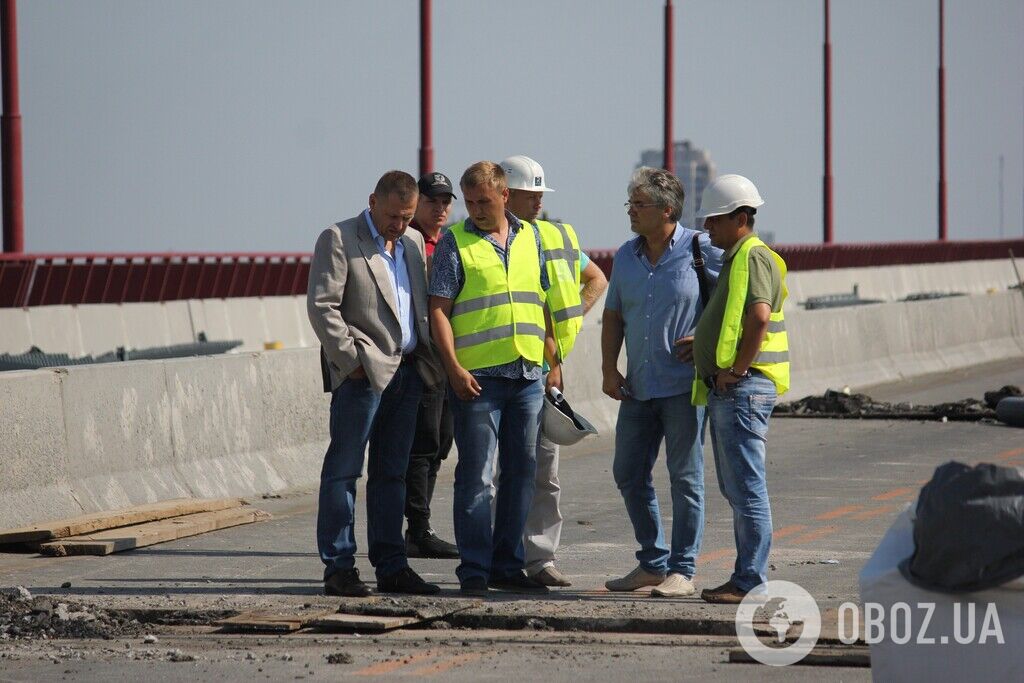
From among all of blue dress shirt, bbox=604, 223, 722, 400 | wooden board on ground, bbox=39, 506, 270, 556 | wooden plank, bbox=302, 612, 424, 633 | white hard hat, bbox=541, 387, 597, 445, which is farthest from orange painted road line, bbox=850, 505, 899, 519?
wooden plank, bbox=302, 612, 424, 633

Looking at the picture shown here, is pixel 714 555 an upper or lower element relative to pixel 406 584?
lower

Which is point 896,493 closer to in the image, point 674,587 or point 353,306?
point 674,587

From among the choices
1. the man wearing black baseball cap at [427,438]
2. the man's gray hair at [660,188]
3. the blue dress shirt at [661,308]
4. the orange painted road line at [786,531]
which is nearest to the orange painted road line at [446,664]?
the blue dress shirt at [661,308]

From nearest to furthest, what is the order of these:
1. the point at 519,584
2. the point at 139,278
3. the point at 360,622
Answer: the point at 360,622, the point at 519,584, the point at 139,278

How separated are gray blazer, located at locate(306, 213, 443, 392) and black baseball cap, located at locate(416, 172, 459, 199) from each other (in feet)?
3.69

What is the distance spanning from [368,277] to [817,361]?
13442 millimetres

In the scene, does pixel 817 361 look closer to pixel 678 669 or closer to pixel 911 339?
pixel 911 339

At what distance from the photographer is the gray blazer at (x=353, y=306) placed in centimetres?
873

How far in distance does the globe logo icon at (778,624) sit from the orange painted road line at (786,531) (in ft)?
6.46

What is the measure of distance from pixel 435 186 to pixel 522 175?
0.99m

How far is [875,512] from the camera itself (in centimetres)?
1166

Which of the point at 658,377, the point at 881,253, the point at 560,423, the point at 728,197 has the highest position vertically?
the point at 728,197

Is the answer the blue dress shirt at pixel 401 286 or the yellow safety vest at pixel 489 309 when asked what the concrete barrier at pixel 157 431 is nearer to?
the blue dress shirt at pixel 401 286

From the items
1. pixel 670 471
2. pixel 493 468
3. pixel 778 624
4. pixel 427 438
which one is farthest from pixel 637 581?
pixel 427 438
